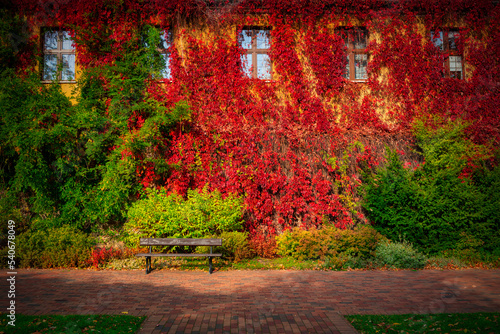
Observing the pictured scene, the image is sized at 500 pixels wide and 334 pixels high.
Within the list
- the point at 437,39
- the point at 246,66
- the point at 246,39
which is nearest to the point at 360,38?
the point at 437,39

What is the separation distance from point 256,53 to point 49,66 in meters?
7.23

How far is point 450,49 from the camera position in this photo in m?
11.9

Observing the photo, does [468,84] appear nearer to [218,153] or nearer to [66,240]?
[218,153]

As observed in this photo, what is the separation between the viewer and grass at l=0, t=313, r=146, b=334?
405 centimetres

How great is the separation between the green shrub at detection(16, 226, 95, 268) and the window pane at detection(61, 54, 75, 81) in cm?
546

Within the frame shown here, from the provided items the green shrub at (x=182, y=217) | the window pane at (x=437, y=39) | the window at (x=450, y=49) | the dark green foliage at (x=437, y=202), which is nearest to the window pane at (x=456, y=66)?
the window at (x=450, y=49)

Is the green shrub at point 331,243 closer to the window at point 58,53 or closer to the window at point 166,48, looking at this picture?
the window at point 166,48

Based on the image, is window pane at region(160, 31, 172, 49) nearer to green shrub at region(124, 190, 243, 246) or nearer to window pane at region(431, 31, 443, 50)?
green shrub at region(124, 190, 243, 246)

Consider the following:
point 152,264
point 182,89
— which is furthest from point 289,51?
point 152,264

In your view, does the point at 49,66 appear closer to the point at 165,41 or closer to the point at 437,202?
the point at 165,41

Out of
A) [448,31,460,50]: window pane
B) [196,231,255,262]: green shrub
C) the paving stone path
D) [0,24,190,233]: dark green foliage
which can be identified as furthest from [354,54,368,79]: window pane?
[196,231,255,262]: green shrub

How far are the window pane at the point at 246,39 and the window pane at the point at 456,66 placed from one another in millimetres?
7394

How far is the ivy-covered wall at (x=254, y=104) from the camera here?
991 centimetres

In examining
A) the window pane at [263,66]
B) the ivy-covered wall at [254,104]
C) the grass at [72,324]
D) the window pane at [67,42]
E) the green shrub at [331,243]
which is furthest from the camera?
the window pane at [263,66]
